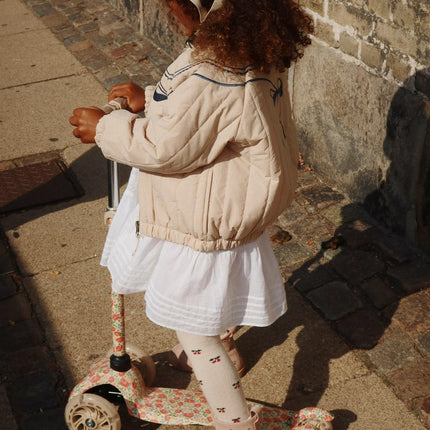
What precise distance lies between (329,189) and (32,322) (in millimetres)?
2200

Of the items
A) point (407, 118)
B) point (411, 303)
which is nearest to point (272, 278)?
point (411, 303)

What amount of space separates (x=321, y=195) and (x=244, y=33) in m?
2.80

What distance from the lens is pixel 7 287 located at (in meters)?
4.18

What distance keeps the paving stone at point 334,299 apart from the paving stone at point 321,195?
0.86 meters

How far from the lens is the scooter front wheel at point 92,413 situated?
3.04 metres

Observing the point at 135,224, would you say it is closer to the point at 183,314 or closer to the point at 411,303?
the point at 183,314

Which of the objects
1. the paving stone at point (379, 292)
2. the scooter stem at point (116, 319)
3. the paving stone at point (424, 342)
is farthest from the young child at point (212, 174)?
the paving stone at point (379, 292)

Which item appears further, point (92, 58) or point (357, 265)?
point (92, 58)

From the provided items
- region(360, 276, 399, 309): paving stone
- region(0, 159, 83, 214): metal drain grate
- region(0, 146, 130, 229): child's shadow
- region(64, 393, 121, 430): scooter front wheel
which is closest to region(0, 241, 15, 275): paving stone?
region(0, 146, 130, 229): child's shadow

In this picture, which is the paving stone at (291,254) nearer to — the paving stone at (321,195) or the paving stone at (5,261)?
the paving stone at (321,195)

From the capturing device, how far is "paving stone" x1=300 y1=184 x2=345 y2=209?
4.92m

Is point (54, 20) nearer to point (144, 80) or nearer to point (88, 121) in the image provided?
point (144, 80)

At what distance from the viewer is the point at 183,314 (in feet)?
8.89

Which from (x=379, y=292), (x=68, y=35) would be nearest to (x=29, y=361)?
(x=379, y=292)
